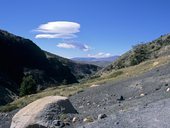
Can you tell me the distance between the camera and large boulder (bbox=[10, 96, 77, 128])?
59.3 feet

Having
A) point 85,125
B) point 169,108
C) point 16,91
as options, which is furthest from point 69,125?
point 16,91

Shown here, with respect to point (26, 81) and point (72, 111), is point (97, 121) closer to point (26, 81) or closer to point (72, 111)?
point (72, 111)

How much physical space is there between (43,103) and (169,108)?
6.10 meters

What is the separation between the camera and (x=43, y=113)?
18.4 metres

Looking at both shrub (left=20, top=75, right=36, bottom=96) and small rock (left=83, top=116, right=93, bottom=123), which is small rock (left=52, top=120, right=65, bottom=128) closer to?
small rock (left=83, top=116, right=93, bottom=123)

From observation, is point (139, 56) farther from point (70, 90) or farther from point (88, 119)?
point (88, 119)

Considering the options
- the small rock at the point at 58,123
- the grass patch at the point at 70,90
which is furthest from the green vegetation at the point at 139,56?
the small rock at the point at 58,123

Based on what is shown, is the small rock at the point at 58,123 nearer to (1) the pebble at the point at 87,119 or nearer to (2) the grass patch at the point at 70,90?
(1) the pebble at the point at 87,119

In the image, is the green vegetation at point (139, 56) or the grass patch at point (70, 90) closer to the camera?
the grass patch at point (70, 90)

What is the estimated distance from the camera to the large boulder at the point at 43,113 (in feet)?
59.3

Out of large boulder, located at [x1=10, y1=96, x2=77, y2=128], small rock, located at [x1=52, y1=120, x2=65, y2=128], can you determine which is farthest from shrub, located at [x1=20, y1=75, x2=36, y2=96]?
small rock, located at [x1=52, y1=120, x2=65, y2=128]

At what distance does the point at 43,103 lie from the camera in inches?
763

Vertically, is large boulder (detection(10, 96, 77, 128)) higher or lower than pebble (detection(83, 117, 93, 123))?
higher

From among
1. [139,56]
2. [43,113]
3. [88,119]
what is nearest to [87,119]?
[88,119]
